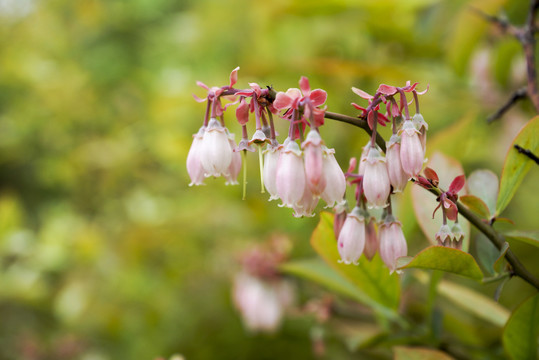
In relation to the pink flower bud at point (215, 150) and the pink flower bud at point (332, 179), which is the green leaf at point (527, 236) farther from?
the pink flower bud at point (215, 150)

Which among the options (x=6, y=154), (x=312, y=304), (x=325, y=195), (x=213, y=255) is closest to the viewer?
(x=325, y=195)

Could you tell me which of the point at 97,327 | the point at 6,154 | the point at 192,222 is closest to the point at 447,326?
the point at 192,222

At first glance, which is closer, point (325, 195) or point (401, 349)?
point (325, 195)

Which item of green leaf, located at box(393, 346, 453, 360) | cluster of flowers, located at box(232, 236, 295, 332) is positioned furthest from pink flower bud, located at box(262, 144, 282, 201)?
cluster of flowers, located at box(232, 236, 295, 332)

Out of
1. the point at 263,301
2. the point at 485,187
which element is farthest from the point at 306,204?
the point at 263,301


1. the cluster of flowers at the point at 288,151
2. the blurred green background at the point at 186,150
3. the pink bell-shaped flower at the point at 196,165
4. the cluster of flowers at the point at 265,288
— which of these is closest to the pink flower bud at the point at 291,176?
the cluster of flowers at the point at 288,151

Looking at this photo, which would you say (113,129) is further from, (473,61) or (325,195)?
(325,195)
